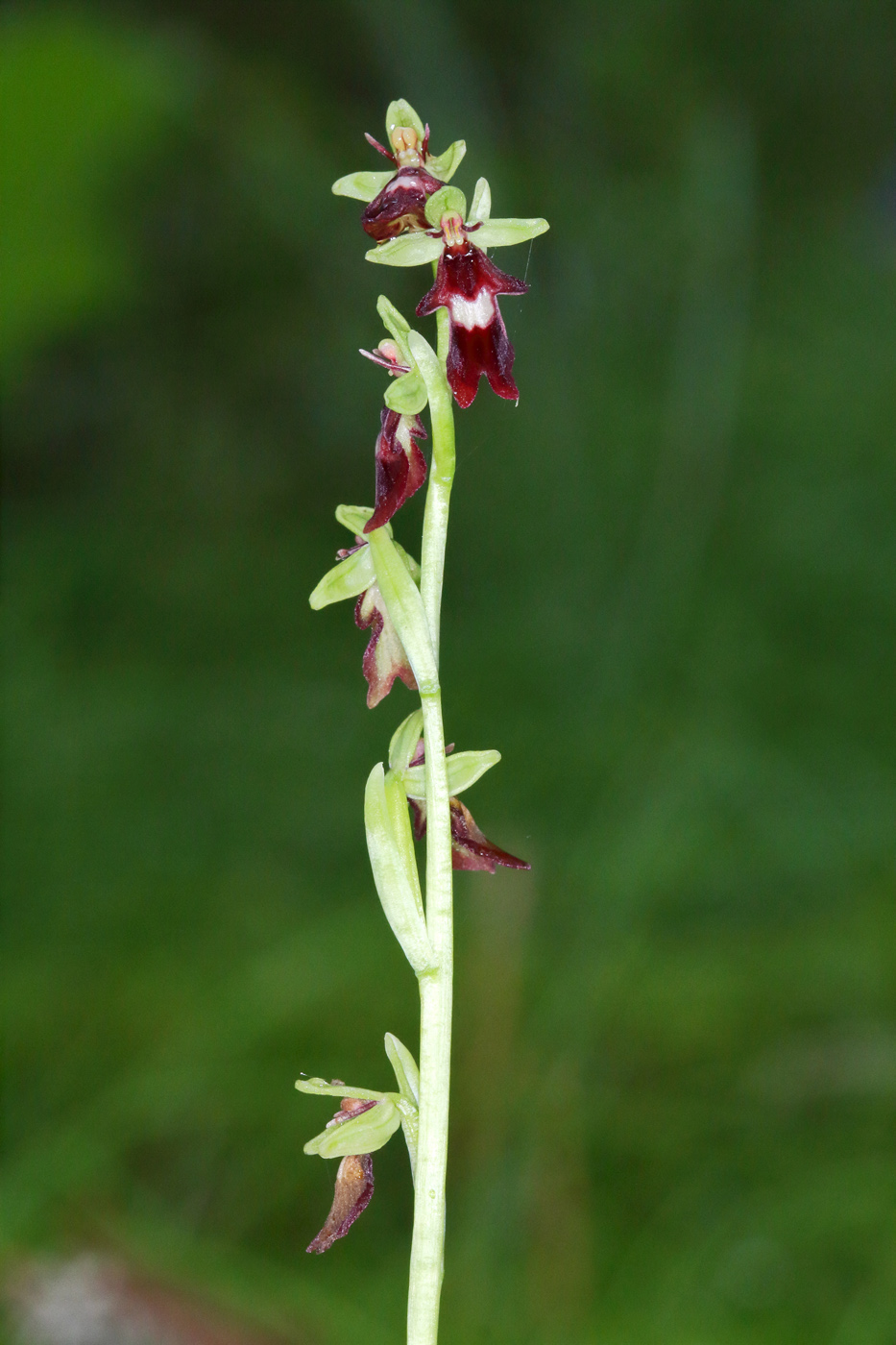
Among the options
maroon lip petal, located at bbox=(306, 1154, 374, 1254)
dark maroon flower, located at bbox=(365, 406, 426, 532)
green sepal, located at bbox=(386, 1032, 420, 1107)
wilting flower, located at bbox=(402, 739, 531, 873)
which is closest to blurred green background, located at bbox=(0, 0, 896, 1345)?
maroon lip petal, located at bbox=(306, 1154, 374, 1254)

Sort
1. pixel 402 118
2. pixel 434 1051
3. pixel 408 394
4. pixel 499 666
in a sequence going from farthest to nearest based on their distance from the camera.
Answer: pixel 499 666 < pixel 402 118 < pixel 408 394 < pixel 434 1051

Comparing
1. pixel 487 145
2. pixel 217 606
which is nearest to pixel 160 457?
pixel 217 606

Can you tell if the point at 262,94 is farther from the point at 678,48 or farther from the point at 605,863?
the point at 605,863

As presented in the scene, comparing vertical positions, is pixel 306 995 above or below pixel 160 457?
below

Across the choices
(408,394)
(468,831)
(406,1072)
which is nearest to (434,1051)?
(406,1072)

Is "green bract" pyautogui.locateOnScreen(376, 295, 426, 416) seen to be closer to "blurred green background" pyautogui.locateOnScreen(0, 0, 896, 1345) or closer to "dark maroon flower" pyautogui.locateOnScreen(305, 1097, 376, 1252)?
"dark maroon flower" pyautogui.locateOnScreen(305, 1097, 376, 1252)

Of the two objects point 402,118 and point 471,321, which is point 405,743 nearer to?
point 471,321
